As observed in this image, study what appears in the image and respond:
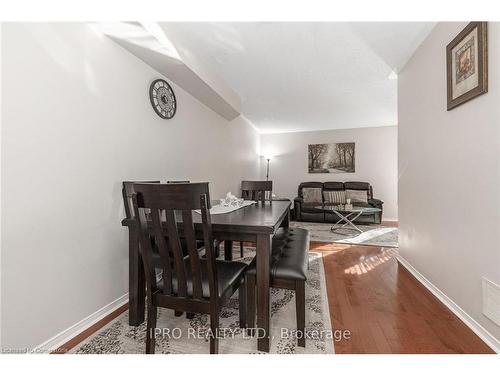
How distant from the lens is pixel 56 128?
1.35 m

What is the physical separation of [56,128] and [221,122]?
268 centimetres

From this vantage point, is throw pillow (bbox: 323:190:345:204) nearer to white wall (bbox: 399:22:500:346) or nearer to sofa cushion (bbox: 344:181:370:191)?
sofa cushion (bbox: 344:181:370:191)

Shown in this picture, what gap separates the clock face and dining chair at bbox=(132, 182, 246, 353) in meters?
1.45

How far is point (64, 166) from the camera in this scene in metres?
1.39

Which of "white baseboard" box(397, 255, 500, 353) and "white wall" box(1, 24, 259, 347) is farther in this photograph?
"white baseboard" box(397, 255, 500, 353)

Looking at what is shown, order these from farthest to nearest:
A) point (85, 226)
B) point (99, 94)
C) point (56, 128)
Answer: point (99, 94)
point (85, 226)
point (56, 128)

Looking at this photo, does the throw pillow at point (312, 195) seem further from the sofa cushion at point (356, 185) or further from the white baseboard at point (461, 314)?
the white baseboard at point (461, 314)

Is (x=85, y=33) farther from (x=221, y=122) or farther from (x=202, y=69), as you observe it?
(x=221, y=122)

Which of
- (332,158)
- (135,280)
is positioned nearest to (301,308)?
(135,280)

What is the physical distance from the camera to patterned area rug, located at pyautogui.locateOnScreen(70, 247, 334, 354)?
51.1 inches

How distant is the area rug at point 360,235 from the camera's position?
3547 millimetres

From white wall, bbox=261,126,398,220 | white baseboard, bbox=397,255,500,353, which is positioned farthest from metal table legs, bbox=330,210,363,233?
white baseboard, bbox=397,255,500,353

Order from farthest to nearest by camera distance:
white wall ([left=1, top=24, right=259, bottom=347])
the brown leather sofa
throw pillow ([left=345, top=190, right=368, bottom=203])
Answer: throw pillow ([left=345, top=190, right=368, bottom=203]), the brown leather sofa, white wall ([left=1, top=24, right=259, bottom=347])
